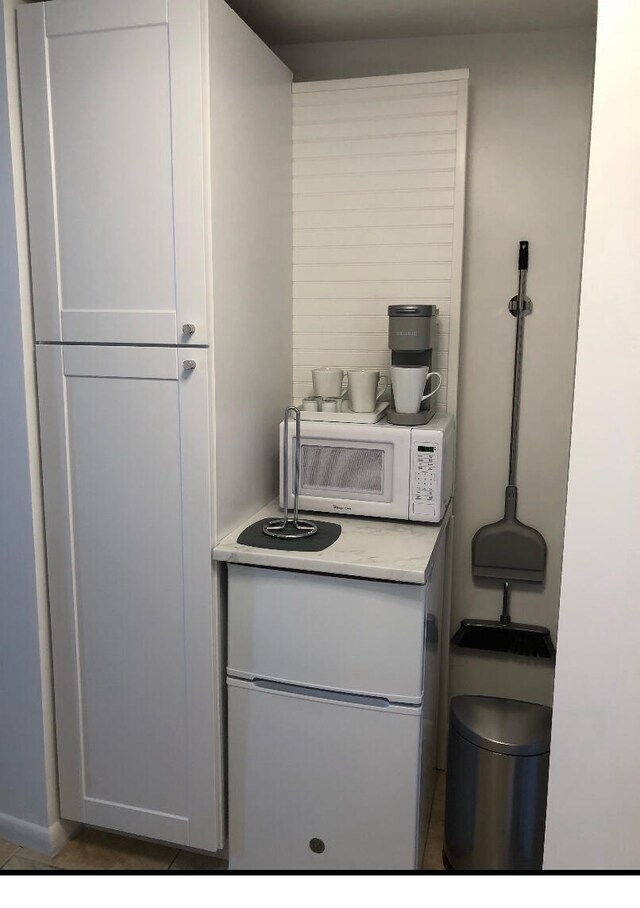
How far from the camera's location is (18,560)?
6.65ft

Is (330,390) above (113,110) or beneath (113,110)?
beneath

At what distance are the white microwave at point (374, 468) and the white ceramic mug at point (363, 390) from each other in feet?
0.24

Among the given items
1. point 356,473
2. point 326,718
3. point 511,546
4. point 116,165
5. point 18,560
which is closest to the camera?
point 116,165

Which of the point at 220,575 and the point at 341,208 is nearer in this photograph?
the point at 220,575

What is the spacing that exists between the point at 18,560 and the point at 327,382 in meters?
1.03

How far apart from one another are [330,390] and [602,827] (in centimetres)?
135

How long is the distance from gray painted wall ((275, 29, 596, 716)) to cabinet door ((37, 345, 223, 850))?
1.01m

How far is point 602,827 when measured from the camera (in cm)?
161

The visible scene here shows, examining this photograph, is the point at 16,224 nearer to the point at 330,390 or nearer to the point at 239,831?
the point at 330,390

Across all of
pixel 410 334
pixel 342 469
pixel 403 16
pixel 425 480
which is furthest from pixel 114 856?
pixel 403 16

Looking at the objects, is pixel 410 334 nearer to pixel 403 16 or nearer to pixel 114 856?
pixel 403 16
